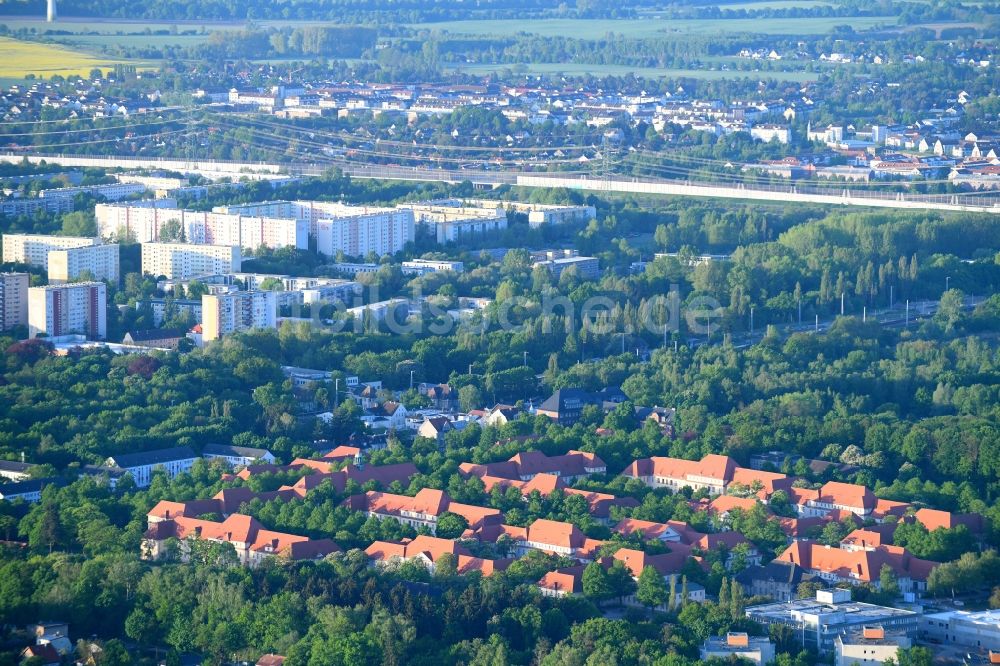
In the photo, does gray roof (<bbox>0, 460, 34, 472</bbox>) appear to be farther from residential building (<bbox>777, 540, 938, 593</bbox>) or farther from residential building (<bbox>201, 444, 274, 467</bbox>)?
residential building (<bbox>777, 540, 938, 593</bbox>)

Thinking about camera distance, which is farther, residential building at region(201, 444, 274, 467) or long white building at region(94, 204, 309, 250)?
long white building at region(94, 204, 309, 250)

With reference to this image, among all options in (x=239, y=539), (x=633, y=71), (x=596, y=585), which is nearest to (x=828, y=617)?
(x=596, y=585)

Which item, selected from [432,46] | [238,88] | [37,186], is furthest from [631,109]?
[37,186]

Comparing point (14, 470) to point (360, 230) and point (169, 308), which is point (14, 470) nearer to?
point (169, 308)

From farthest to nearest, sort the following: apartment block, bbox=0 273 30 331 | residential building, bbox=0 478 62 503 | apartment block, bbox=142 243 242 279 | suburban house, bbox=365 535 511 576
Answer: apartment block, bbox=142 243 242 279
apartment block, bbox=0 273 30 331
residential building, bbox=0 478 62 503
suburban house, bbox=365 535 511 576

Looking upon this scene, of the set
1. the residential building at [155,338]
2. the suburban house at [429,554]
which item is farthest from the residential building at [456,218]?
the suburban house at [429,554]

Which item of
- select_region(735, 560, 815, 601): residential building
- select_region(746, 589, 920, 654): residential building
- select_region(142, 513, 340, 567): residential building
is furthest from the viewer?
select_region(142, 513, 340, 567): residential building

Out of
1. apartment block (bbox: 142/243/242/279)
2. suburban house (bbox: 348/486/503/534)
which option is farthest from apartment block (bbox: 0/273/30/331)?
suburban house (bbox: 348/486/503/534)

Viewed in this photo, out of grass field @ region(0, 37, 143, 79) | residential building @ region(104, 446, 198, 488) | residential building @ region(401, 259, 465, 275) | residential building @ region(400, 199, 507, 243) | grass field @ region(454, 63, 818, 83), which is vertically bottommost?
residential building @ region(104, 446, 198, 488)
